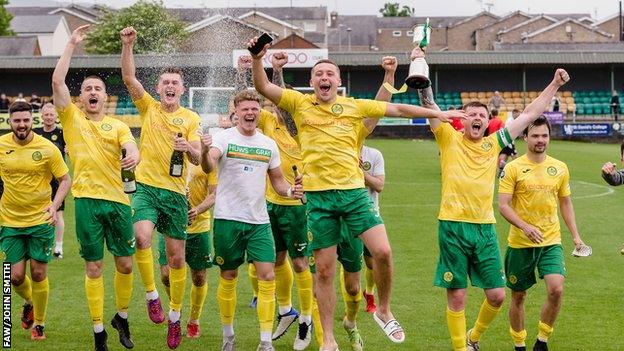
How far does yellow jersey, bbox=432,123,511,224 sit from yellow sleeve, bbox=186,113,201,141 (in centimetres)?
251

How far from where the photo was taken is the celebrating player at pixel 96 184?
32.6 ft

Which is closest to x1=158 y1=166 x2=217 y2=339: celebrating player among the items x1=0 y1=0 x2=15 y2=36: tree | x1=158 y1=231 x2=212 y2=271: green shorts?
x1=158 y1=231 x2=212 y2=271: green shorts

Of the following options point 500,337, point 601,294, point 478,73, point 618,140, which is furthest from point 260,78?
point 478,73

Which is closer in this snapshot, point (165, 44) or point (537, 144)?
point (537, 144)

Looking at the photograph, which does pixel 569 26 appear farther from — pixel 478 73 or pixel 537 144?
pixel 537 144

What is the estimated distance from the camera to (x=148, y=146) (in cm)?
1068

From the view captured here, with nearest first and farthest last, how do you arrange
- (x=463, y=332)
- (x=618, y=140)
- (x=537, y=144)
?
(x=463, y=332) < (x=537, y=144) < (x=618, y=140)

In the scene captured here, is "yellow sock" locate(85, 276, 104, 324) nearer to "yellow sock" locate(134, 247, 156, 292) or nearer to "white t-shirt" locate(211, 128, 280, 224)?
"yellow sock" locate(134, 247, 156, 292)

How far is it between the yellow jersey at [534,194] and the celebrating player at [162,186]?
3.20 metres

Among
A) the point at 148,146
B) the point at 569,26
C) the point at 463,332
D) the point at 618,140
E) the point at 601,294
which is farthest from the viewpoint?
the point at 569,26

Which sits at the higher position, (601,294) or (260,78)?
(260,78)

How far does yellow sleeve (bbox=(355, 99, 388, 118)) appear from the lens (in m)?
9.52

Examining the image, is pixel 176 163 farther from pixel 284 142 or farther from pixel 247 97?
pixel 284 142

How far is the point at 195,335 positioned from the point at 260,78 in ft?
10.1
